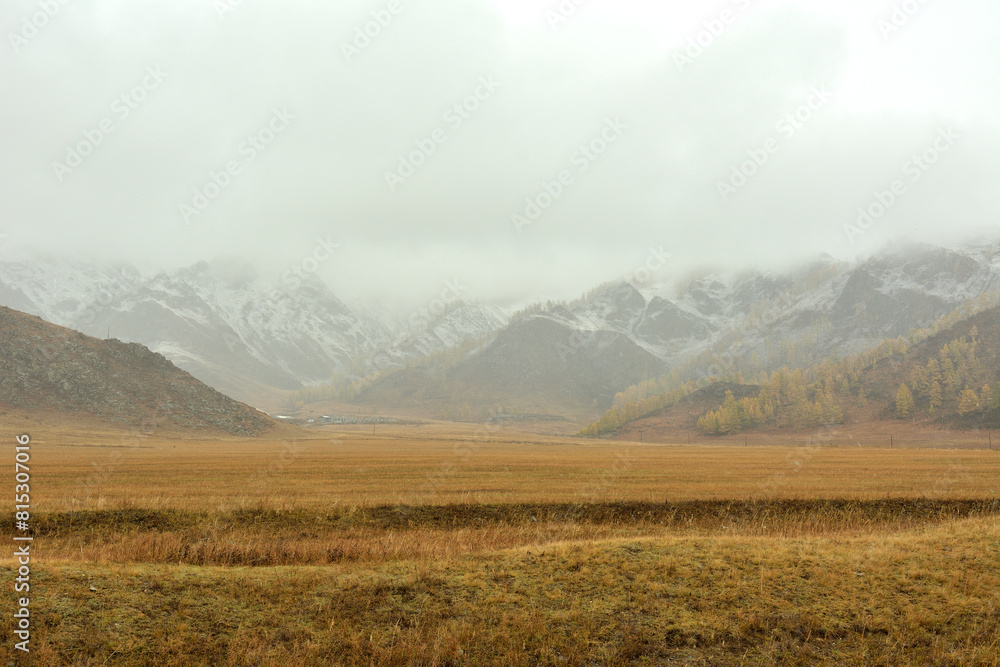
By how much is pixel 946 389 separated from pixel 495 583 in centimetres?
21734

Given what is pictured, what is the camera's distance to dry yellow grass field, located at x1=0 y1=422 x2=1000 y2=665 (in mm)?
14898

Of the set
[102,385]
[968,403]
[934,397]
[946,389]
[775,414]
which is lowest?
[775,414]

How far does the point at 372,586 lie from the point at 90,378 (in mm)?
155226

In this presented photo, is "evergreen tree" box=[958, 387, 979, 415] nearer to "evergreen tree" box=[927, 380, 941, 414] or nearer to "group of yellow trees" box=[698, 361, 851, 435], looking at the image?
"evergreen tree" box=[927, 380, 941, 414]

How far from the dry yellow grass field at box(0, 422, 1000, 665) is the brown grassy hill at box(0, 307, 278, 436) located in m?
118

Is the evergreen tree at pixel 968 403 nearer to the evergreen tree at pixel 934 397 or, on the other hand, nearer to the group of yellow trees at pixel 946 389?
the group of yellow trees at pixel 946 389

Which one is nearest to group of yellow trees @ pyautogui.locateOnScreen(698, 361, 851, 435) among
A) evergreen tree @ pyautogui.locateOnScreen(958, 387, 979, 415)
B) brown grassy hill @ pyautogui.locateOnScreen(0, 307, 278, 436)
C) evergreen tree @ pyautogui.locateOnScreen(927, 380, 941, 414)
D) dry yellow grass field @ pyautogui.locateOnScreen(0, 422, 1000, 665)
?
evergreen tree @ pyautogui.locateOnScreen(927, 380, 941, 414)

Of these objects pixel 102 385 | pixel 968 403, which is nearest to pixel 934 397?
pixel 968 403

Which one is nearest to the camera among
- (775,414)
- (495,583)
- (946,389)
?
(495,583)

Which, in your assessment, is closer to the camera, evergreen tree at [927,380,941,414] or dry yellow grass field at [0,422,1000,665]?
dry yellow grass field at [0,422,1000,665]

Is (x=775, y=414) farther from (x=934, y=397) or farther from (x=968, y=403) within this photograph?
(x=968, y=403)

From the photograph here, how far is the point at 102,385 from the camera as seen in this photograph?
140 metres

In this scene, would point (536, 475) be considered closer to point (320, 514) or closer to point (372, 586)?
point (320, 514)

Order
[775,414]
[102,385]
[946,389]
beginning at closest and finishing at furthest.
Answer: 1. [102,385]
2. [946,389]
3. [775,414]
